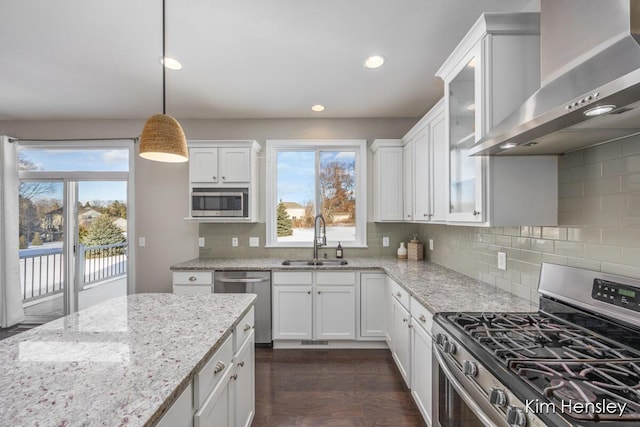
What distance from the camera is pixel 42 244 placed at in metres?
3.81

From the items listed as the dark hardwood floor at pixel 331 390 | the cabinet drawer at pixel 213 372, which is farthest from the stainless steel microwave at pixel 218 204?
the cabinet drawer at pixel 213 372

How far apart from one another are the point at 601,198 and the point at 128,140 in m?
4.52

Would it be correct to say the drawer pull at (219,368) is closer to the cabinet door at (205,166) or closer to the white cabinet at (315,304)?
the white cabinet at (315,304)

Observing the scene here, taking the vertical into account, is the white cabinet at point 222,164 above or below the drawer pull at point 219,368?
above

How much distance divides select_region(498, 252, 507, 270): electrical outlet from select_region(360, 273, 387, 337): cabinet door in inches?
48.0

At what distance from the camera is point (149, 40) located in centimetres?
207

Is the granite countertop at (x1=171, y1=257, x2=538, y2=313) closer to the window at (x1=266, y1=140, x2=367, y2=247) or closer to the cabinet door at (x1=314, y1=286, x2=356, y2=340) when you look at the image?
the cabinet door at (x1=314, y1=286, x2=356, y2=340)

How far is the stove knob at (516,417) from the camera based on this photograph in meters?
0.82

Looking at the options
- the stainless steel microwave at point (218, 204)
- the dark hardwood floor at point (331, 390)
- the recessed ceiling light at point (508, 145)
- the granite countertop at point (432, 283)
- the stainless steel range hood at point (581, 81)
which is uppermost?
the stainless steel range hood at point (581, 81)

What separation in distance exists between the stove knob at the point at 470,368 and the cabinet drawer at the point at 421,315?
56 cm

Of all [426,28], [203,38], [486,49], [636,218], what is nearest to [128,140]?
[203,38]

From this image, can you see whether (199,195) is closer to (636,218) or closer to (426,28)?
(426,28)

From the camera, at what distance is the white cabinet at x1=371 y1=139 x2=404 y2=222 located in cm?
334

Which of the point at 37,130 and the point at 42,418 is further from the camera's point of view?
the point at 37,130
